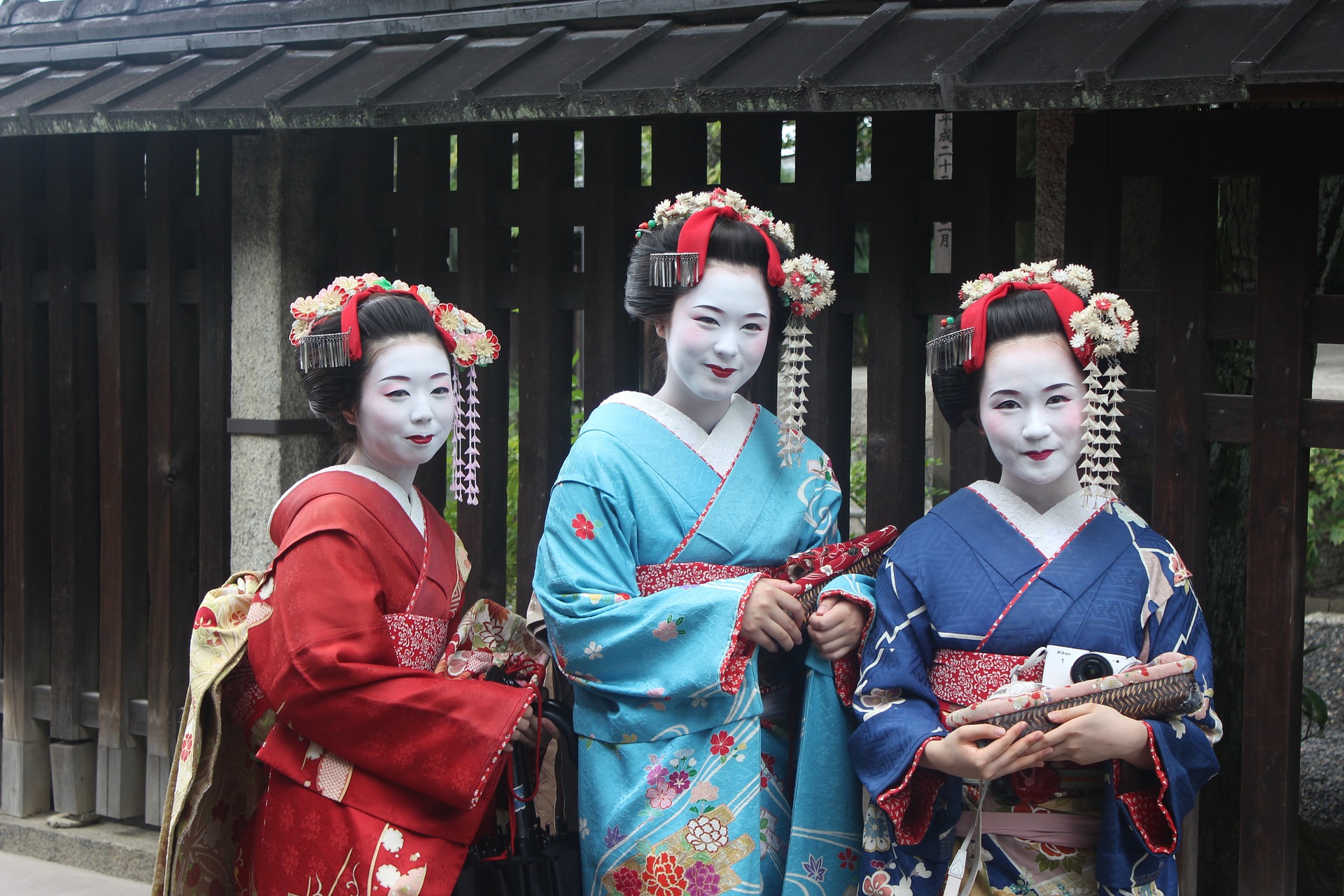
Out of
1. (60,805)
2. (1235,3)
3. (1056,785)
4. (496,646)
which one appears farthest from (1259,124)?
(60,805)

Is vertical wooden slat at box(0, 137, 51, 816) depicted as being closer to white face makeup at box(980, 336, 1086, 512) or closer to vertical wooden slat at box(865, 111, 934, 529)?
vertical wooden slat at box(865, 111, 934, 529)

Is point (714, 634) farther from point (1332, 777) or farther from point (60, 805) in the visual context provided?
point (1332, 777)

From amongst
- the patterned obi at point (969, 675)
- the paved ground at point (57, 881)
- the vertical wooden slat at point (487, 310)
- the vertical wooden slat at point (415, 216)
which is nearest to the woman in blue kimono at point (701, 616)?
the patterned obi at point (969, 675)

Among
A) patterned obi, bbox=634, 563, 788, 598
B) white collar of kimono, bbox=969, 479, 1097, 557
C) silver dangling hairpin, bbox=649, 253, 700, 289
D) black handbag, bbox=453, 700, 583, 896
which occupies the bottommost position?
black handbag, bbox=453, 700, 583, 896

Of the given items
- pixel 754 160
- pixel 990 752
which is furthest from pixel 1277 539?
pixel 754 160

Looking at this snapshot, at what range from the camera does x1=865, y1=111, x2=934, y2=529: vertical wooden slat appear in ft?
12.1

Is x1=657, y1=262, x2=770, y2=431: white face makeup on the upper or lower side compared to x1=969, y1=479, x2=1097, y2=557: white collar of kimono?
upper

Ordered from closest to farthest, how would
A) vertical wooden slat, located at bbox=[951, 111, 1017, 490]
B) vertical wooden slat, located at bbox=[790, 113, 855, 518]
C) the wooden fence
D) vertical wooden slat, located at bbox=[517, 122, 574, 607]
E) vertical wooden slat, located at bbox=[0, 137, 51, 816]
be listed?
the wooden fence, vertical wooden slat, located at bbox=[951, 111, 1017, 490], vertical wooden slat, located at bbox=[790, 113, 855, 518], vertical wooden slat, located at bbox=[517, 122, 574, 607], vertical wooden slat, located at bbox=[0, 137, 51, 816]

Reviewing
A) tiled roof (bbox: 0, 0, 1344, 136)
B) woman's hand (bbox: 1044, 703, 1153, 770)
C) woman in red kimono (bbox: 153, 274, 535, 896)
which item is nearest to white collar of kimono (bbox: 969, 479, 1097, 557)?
woman's hand (bbox: 1044, 703, 1153, 770)

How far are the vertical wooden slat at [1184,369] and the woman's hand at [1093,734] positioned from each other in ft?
2.96

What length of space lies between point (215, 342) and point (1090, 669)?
3.51 meters

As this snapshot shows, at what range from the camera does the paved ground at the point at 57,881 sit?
197 inches

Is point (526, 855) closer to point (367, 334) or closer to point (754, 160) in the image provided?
point (367, 334)

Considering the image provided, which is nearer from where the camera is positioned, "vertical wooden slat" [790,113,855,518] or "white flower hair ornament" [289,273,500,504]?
"white flower hair ornament" [289,273,500,504]
